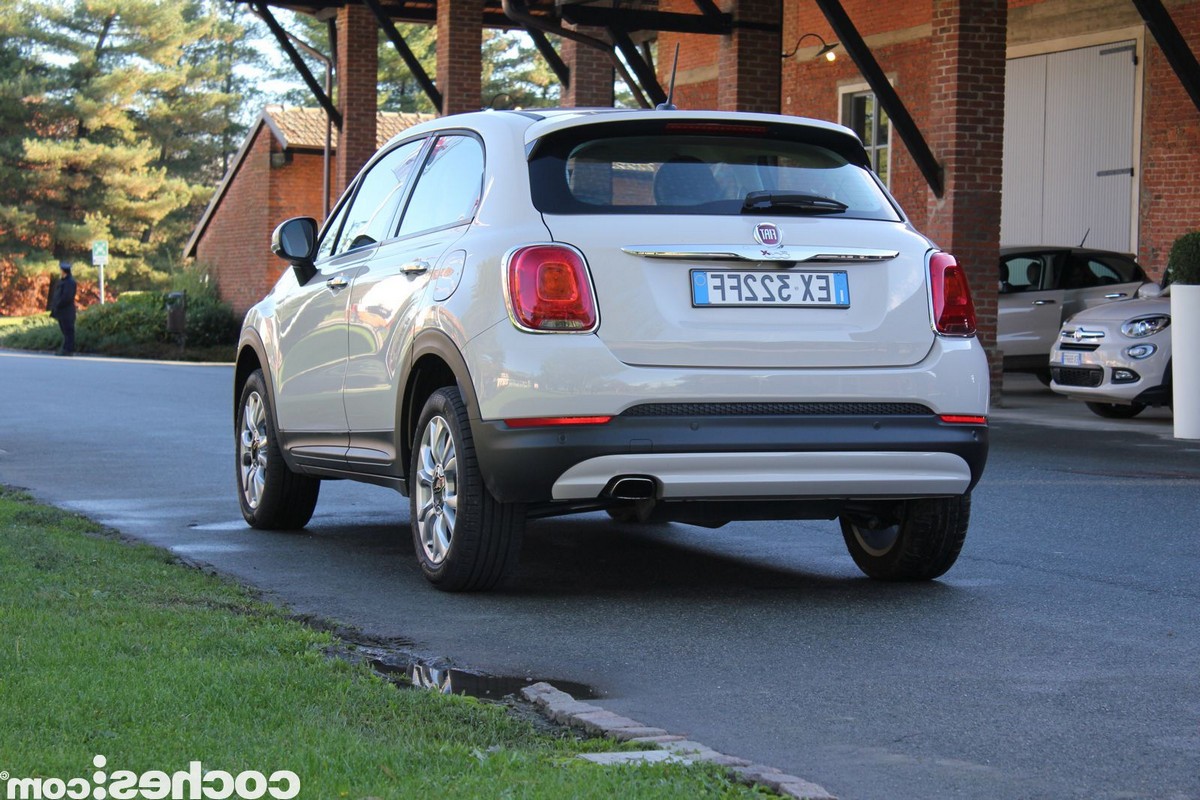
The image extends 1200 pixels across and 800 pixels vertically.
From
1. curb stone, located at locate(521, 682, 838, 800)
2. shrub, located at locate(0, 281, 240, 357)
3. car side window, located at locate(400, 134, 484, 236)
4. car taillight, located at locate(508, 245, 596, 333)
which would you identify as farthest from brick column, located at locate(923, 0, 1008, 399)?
shrub, located at locate(0, 281, 240, 357)

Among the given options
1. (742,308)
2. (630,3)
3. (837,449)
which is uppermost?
(630,3)

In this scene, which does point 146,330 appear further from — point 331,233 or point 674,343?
point 674,343

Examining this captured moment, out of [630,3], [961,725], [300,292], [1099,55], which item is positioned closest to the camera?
[961,725]

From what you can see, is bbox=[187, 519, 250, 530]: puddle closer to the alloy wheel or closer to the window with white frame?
the alloy wheel

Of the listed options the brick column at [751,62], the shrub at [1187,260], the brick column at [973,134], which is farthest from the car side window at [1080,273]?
the shrub at [1187,260]

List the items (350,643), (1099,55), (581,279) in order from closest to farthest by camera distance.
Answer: (350,643) < (581,279) < (1099,55)

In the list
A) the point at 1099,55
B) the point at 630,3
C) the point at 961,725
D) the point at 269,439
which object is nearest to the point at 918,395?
the point at 961,725

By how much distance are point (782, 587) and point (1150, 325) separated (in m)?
10.2

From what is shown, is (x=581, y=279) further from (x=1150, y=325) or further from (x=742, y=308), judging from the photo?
(x=1150, y=325)

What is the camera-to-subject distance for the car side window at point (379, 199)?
25.2 ft

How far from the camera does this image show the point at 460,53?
1131 inches

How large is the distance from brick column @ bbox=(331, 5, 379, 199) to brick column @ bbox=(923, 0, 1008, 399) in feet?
50.8

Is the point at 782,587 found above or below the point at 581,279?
below

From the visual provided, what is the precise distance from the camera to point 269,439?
333 inches
